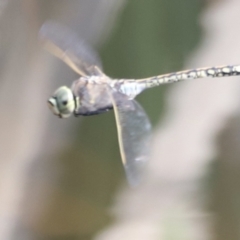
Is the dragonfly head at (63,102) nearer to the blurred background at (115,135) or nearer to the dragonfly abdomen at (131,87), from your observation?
the dragonfly abdomen at (131,87)

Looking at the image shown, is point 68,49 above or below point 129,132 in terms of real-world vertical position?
above

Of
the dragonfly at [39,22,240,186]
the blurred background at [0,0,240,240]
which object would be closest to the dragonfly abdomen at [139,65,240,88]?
the dragonfly at [39,22,240,186]

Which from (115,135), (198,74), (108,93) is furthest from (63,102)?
(115,135)

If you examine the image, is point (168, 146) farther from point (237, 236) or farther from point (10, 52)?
point (10, 52)

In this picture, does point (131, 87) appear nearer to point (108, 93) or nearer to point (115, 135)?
point (108, 93)

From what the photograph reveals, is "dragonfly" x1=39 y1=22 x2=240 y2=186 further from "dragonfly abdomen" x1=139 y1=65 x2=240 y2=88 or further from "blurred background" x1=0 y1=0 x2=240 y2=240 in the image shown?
"blurred background" x1=0 y1=0 x2=240 y2=240

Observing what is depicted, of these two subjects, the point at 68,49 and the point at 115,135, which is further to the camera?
the point at 115,135

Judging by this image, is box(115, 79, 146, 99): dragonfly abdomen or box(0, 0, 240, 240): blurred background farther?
box(0, 0, 240, 240): blurred background

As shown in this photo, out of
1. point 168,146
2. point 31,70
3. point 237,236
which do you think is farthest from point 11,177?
point 237,236
